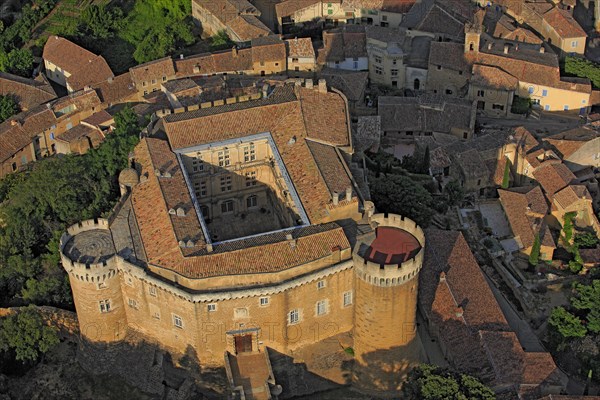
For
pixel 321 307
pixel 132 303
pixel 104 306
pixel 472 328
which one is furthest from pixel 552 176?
pixel 104 306

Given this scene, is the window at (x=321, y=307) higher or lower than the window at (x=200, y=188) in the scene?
lower

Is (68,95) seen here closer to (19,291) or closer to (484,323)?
(19,291)

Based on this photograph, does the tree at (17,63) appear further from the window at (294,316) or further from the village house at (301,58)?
the window at (294,316)

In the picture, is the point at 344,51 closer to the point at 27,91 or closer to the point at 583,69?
the point at 583,69

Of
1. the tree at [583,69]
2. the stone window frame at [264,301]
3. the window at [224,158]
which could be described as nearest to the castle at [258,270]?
the stone window frame at [264,301]

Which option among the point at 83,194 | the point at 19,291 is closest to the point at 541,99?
the point at 83,194

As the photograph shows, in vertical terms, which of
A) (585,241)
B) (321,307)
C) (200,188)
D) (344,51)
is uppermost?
(344,51)

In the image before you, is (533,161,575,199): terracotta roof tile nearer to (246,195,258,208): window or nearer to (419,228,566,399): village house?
(419,228,566,399): village house
